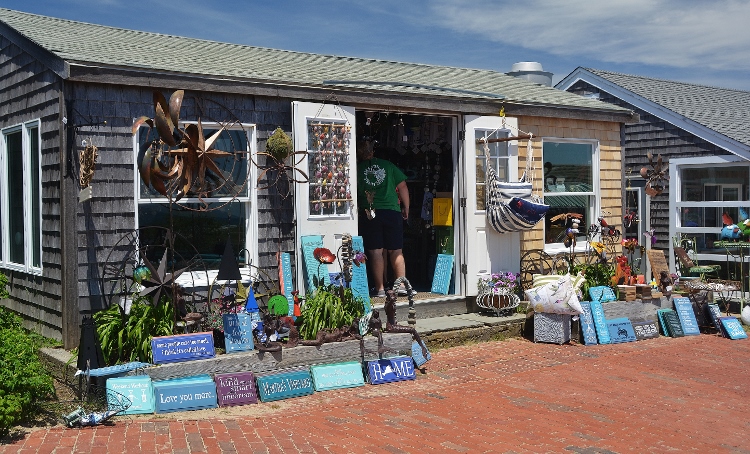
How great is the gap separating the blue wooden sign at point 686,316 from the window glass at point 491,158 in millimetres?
2942

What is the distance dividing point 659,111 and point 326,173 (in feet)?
29.0

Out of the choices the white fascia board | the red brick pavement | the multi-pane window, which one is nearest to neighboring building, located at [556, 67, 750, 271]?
the white fascia board

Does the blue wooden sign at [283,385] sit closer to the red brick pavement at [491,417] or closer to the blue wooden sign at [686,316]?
the red brick pavement at [491,417]

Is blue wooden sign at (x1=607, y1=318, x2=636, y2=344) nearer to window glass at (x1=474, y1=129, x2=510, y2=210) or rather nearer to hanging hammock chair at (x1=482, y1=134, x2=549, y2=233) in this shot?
hanging hammock chair at (x1=482, y1=134, x2=549, y2=233)

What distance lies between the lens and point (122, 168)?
7.53 metres

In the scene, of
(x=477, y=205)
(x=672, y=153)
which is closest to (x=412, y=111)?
(x=477, y=205)

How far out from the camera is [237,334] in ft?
23.8

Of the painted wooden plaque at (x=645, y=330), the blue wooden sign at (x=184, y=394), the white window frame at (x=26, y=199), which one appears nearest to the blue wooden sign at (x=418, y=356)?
the blue wooden sign at (x=184, y=394)

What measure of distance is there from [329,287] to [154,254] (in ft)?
5.98

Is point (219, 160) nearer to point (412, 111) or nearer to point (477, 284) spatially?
point (412, 111)

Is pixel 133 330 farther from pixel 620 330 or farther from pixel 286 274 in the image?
pixel 620 330

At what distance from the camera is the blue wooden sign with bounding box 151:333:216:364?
678 centimetres

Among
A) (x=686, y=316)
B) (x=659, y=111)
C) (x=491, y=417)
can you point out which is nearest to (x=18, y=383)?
(x=491, y=417)

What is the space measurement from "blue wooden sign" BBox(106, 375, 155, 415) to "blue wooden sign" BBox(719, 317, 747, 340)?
24.8 feet
